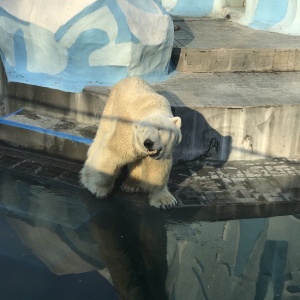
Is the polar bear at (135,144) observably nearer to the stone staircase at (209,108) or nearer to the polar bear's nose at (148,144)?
the polar bear's nose at (148,144)

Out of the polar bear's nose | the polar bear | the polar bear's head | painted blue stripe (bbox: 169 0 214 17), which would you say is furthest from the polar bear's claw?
painted blue stripe (bbox: 169 0 214 17)

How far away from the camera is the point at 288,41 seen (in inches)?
308

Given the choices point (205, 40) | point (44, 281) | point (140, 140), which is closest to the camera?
point (44, 281)

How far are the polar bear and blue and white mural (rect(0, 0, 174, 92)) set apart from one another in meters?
1.16

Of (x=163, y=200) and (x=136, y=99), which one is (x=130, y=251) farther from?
(x=136, y=99)

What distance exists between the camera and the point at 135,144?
4605mm

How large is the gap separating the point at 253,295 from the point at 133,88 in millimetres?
2142

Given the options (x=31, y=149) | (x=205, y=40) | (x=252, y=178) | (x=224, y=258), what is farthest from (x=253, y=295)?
(x=205, y=40)

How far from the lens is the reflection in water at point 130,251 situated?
13.4 feet

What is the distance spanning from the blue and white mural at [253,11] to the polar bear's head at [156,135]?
15.1 ft

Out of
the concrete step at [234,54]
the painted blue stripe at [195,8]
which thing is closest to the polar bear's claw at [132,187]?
the concrete step at [234,54]

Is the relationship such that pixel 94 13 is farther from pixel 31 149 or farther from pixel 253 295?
pixel 253 295

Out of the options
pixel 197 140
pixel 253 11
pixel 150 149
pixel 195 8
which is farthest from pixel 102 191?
pixel 195 8

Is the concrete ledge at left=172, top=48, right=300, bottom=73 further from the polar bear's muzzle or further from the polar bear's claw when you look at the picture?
the polar bear's muzzle
